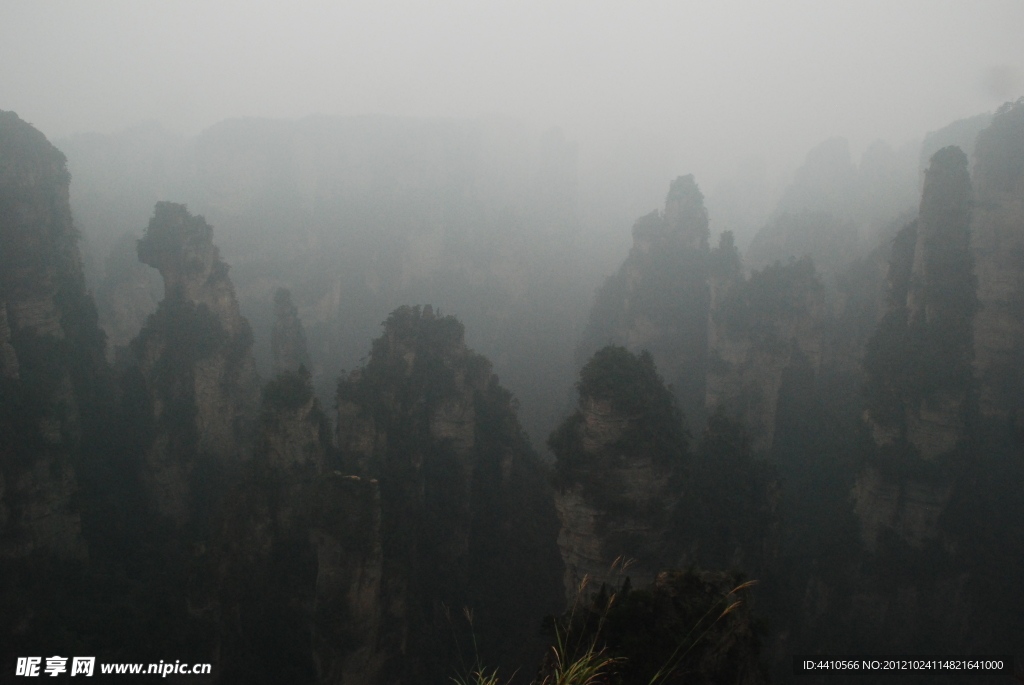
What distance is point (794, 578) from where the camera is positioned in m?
22.9

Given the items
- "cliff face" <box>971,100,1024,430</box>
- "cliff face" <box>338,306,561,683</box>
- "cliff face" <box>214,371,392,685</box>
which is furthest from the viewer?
"cliff face" <box>971,100,1024,430</box>

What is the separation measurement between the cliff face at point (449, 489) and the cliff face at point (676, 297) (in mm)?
14212

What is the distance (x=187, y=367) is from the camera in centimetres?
2492

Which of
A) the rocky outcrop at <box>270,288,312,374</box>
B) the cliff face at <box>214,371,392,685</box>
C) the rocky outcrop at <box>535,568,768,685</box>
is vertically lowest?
the cliff face at <box>214,371,392,685</box>

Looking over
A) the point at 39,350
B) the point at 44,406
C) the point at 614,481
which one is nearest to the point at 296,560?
the point at 614,481

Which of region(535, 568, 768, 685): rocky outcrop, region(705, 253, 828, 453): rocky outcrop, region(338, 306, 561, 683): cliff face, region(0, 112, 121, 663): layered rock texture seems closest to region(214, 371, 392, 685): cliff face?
region(338, 306, 561, 683): cliff face

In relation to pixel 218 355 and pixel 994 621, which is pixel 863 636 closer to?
pixel 994 621

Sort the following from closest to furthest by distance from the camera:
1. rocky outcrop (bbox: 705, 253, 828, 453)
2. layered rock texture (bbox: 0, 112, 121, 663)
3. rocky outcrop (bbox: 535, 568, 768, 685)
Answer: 1. rocky outcrop (bbox: 535, 568, 768, 685)
2. layered rock texture (bbox: 0, 112, 121, 663)
3. rocky outcrop (bbox: 705, 253, 828, 453)

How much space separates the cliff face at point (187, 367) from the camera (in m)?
24.9

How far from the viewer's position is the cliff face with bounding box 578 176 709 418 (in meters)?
36.9

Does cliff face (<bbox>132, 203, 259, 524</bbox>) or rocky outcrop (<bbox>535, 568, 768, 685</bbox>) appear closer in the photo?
rocky outcrop (<bbox>535, 568, 768, 685</bbox>)

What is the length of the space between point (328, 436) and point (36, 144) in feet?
65.2

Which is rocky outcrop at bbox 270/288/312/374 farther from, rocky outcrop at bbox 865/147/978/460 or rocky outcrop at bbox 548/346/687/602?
rocky outcrop at bbox 865/147/978/460

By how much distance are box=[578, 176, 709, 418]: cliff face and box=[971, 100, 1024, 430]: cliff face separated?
1415 cm
